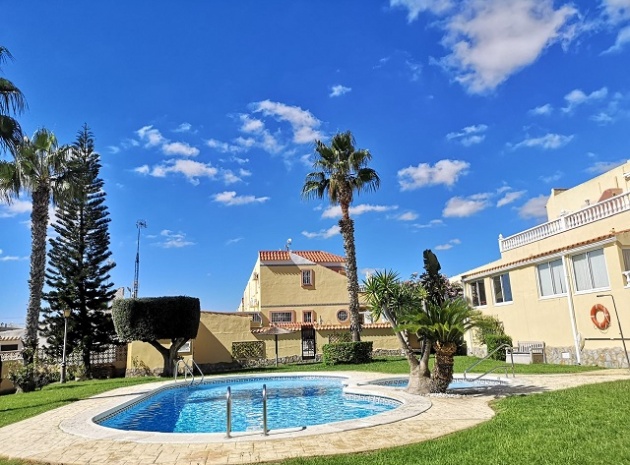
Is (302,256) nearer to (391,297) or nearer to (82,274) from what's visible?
(82,274)

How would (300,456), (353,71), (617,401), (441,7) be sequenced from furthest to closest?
1. (353,71)
2. (441,7)
3. (617,401)
4. (300,456)

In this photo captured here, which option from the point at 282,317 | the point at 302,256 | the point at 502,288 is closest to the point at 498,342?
the point at 502,288

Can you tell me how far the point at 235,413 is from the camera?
38.0 feet

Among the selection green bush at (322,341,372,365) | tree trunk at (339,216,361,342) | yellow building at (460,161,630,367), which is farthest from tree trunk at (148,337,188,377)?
yellow building at (460,161,630,367)

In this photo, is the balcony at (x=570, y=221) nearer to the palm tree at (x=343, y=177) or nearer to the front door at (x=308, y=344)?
the palm tree at (x=343, y=177)

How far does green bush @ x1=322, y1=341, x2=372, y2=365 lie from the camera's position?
22984 mm

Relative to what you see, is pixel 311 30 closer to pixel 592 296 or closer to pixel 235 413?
pixel 235 413

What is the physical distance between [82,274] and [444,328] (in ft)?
79.5

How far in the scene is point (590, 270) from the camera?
53.8ft

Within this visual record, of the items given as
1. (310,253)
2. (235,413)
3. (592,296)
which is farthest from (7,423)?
(310,253)

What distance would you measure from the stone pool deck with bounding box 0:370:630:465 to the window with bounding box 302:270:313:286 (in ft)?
84.1

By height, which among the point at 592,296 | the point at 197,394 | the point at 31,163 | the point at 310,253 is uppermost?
the point at 31,163

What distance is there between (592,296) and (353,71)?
1240 cm

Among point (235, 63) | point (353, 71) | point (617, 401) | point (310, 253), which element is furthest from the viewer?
point (310, 253)
